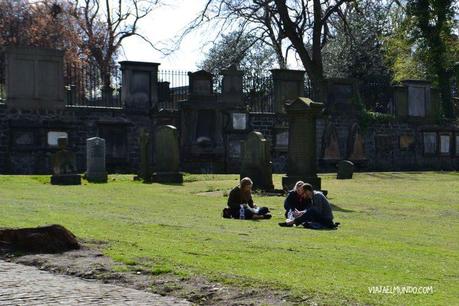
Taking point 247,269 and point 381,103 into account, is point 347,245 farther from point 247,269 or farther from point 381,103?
point 381,103

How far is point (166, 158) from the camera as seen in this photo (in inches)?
1002

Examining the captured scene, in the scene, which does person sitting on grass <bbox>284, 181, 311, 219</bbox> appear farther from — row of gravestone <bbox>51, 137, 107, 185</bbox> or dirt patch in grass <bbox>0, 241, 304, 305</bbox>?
row of gravestone <bbox>51, 137, 107, 185</bbox>

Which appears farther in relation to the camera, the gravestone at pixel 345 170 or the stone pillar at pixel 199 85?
the stone pillar at pixel 199 85

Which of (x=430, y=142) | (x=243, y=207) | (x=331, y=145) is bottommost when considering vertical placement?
(x=243, y=207)

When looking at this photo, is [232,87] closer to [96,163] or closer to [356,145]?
[356,145]

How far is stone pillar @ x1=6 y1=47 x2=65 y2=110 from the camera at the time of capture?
29328 mm

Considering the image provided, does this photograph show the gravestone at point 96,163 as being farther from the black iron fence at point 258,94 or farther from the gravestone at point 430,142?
the gravestone at point 430,142

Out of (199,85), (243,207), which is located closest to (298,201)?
(243,207)

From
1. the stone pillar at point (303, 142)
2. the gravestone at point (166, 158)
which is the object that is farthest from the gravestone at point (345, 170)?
the stone pillar at point (303, 142)

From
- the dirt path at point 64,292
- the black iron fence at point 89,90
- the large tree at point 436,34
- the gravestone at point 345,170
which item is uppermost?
the large tree at point 436,34

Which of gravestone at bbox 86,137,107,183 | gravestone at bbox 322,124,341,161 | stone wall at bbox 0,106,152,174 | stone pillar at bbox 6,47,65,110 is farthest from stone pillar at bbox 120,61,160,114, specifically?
gravestone at bbox 322,124,341,161

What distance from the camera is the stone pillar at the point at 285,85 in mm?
35688

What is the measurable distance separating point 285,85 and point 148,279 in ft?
93.5

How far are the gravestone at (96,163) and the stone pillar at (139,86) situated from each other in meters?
6.88
